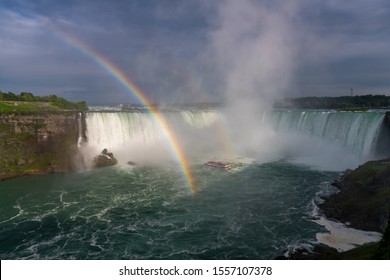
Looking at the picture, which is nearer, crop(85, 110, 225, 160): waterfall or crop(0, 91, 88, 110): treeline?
crop(85, 110, 225, 160): waterfall

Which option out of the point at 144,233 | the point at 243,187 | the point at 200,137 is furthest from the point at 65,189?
the point at 200,137

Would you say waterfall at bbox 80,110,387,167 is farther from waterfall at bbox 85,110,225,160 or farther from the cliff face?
the cliff face

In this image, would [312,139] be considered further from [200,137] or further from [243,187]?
[243,187]

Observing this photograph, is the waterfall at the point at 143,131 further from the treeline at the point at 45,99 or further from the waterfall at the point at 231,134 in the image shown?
the treeline at the point at 45,99

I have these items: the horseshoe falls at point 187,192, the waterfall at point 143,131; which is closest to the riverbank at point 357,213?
the horseshoe falls at point 187,192

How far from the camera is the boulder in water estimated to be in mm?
33625

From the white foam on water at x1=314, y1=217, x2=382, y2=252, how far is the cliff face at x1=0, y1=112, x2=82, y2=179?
79.6 feet

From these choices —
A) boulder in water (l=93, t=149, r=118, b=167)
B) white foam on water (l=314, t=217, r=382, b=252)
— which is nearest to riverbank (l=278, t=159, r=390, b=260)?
white foam on water (l=314, t=217, r=382, b=252)

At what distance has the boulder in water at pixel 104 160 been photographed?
110 feet

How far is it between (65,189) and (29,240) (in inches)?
366

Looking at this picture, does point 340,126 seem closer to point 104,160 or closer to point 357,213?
point 357,213

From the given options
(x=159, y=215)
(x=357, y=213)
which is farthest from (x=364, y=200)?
(x=159, y=215)

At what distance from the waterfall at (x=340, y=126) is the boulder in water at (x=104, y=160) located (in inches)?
885

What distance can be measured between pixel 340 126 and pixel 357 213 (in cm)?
1984
